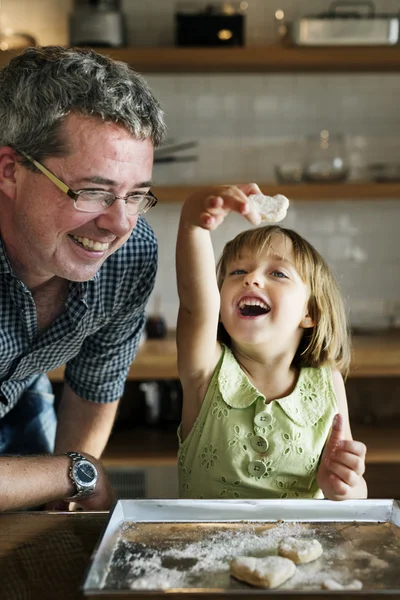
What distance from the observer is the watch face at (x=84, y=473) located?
1509 mm

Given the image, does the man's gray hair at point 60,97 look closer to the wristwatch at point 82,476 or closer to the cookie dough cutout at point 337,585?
the wristwatch at point 82,476

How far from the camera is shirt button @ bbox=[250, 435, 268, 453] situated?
157 cm

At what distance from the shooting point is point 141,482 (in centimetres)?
367

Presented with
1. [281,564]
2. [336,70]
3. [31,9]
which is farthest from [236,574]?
[31,9]

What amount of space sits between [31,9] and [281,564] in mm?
3412

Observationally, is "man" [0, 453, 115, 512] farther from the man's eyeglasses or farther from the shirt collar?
the man's eyeglasses

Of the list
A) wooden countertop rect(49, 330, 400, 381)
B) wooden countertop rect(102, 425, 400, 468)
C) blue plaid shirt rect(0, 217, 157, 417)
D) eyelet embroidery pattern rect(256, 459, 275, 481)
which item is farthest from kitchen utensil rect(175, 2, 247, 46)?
eyelet embroidery pattern rect(256, 459, 275, 481)

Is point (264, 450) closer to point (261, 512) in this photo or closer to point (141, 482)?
point (261, 512)

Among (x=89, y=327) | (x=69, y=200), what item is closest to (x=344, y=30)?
(x=89, y=327)

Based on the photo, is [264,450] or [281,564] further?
[264,450]

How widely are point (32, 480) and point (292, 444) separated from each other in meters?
0.50

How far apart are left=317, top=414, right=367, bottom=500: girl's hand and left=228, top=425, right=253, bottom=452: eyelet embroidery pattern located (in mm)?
172

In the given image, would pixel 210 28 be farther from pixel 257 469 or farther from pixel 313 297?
pixel 257 469

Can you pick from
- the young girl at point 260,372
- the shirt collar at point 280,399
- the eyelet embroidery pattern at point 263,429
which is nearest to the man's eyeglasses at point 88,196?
the young girl at point 260,372
